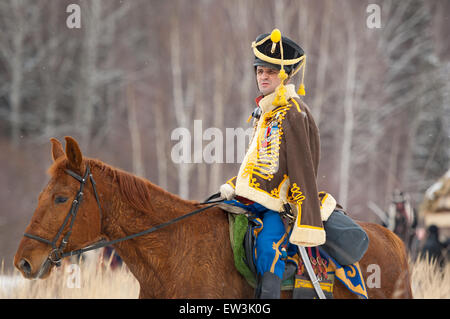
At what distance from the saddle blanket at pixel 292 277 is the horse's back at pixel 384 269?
136 mm

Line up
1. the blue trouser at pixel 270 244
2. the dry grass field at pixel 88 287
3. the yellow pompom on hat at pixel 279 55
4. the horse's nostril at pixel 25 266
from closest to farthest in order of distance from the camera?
1. the horse's nostril at pixel 25 266
2. the blue trouser at pixel 270 244
3. the yellow pompom on hat at pixel 279 55
4. the dry grass field at pixel 88 287

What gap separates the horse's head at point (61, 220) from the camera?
261cm

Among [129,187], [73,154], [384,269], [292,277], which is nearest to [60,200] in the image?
[73,154]

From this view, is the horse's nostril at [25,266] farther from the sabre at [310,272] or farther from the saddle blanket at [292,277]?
the sabre at [310,272]

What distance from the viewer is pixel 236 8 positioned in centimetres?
1395

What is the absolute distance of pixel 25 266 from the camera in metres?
2.61

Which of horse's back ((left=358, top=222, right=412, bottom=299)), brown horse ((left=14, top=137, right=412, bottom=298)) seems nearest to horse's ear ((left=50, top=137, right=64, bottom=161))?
brown horse ((left=14, top=137, right=412, bottom=298))

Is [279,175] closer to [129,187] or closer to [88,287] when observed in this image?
[129,187]

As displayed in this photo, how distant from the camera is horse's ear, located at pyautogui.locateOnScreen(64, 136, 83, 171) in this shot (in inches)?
105

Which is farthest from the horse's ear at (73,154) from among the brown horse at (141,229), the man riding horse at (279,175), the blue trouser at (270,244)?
the blue trouser at (270,244)

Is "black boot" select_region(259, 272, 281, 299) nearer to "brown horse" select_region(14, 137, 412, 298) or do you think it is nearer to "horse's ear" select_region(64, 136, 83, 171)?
"brown horse" select_region(14, 137, 412, 298)

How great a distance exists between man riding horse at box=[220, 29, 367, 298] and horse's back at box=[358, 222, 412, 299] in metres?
0.46

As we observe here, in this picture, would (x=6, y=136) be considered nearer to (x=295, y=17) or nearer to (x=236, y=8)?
(x=236, y=8)
